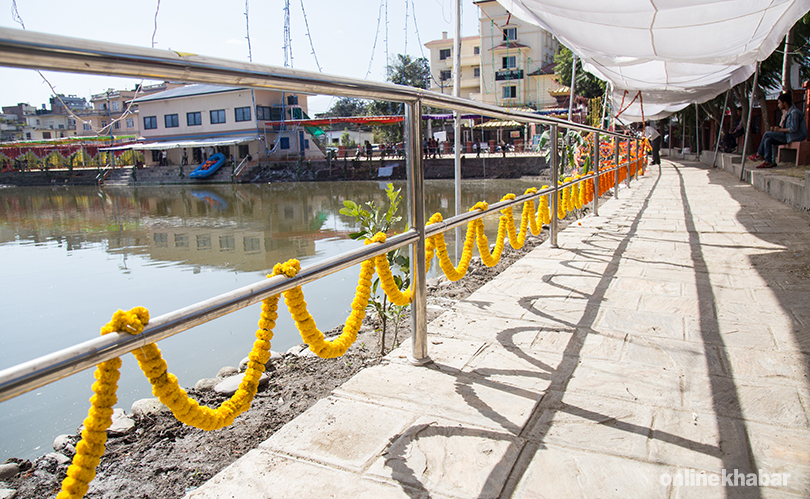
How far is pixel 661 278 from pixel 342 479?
3010 millimetres

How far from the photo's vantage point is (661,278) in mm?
3791

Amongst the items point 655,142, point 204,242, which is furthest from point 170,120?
point 204,242

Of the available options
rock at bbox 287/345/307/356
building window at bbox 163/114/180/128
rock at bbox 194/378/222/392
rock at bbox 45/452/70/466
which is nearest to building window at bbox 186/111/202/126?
building window at bbox 163/114/180/128

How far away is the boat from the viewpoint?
3309 centimetres

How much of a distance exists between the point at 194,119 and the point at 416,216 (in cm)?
3881

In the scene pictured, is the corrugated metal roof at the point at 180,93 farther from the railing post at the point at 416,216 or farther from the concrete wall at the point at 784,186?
the railing post at the point at 416,216

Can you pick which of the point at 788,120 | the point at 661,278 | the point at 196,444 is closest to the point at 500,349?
the point at 196,444

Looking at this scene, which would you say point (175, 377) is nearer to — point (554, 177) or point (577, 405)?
point (577, 405)

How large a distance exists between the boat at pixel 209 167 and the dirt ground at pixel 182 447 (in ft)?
107

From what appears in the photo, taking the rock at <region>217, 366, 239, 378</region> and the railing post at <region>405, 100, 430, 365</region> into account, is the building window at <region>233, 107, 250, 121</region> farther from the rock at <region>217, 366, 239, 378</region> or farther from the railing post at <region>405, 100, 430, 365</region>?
the railing post at <region>405, 100, 430, 365</region>

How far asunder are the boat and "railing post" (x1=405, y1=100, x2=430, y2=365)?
33370 millimetres

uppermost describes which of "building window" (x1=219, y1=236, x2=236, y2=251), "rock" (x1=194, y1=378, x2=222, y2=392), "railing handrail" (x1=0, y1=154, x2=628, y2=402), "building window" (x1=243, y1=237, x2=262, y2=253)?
"railing handrail" (x1=0, y1=154, x2=628, y2=402)

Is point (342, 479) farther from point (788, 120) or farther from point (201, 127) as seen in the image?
point (201, 127)

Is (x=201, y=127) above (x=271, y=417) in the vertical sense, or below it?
above
